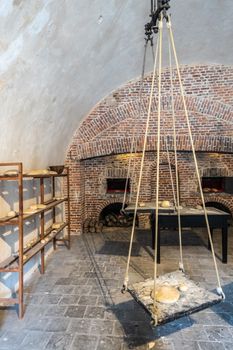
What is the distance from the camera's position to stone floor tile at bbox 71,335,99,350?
95.8 inches

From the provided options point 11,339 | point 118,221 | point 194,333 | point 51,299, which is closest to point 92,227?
point 118,221

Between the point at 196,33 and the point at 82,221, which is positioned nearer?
the point at 196,33

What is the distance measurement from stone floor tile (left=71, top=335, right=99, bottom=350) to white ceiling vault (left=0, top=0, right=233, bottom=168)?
2.23m

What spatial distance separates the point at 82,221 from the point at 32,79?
13.4ft

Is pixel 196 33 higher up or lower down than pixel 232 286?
higher up

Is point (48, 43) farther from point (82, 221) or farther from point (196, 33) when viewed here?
point (82, 221)

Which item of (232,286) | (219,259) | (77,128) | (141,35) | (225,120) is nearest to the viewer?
(232,286)

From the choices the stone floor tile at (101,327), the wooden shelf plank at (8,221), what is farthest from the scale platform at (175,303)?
the wooden shelf plank at (8,221)

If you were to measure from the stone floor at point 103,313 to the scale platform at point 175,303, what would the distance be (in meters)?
0.56

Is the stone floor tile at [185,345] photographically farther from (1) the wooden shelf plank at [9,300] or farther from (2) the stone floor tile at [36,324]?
(1) the wooden shelf plank at [9,300]

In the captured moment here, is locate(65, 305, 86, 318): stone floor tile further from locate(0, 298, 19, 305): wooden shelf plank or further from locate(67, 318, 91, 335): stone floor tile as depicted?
locate(0, 298, 19, 305): wooden shelf plank

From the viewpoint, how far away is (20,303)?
9.51 ft

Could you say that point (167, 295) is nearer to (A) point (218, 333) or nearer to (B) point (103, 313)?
(A) point (218, 333)

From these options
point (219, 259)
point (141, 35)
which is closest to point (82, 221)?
point (219, 259)
